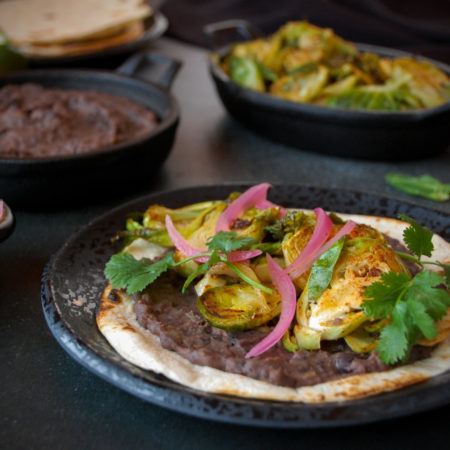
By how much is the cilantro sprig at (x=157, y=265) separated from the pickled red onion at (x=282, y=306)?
7 cm

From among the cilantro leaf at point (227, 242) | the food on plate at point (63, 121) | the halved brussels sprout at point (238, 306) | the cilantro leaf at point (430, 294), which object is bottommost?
the food on plate at point (63, 121)

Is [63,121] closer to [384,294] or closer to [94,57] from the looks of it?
[94,57]

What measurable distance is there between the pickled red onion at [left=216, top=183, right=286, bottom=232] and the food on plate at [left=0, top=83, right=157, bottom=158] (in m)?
0.82

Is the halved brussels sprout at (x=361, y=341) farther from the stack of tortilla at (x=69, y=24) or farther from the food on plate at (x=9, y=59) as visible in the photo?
the stack of tortilla at (x=69, y=24)

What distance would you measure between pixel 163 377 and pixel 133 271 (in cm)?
39

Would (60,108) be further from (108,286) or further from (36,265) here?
(108,286)

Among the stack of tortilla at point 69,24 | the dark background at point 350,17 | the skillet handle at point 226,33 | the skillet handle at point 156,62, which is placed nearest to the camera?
the skillet handle at point 156,62

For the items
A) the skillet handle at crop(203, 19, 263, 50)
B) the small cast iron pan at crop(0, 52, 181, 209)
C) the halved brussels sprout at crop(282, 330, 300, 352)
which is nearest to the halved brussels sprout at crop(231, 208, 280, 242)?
the halved brussels sprout at crop(282, 330, 300, 352)

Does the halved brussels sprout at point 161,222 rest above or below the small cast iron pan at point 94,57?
above

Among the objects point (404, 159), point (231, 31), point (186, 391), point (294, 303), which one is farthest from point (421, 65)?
point (186, 391)

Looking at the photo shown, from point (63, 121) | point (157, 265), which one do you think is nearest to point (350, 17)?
point (63, 121)

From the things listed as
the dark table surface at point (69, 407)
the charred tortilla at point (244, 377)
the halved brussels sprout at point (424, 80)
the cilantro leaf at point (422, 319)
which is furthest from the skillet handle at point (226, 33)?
the cilantro leaf at point (422, 319)

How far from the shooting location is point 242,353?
1422 millimetres

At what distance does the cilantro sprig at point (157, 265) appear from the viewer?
1.58 metres
